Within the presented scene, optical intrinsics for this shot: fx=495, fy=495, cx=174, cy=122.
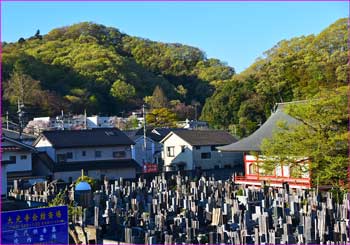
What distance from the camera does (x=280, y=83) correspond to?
140 feet

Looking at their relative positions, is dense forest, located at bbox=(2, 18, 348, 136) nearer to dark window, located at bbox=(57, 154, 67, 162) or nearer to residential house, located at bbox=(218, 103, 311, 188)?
residential house, located at bbox=(218, 103, 311, 188)

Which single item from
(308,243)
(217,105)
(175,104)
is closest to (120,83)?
(175,104)

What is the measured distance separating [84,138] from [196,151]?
7967mm

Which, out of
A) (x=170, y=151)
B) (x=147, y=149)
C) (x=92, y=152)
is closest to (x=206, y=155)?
(x=170, y=151)

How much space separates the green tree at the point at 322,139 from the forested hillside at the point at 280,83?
2102 centimetres

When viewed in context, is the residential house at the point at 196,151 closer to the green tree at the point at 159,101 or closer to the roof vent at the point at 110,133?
the roof vent at the point at 110,133

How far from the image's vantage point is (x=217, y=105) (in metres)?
46.8

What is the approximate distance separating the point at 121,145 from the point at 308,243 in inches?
831

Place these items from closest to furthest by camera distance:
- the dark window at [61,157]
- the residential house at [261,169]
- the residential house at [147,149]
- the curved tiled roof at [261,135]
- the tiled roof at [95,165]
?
the residential house at [261,169] < the curved tiled roof at [261,135] < the tiled roof at [95,165] < the dark window at [61,157] < the residential house at [147,149]

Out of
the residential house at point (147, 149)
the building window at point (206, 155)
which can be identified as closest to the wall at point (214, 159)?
the building window at point (206, 155)

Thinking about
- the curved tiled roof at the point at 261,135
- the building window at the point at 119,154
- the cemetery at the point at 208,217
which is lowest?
the cemetery at the point at 208,217

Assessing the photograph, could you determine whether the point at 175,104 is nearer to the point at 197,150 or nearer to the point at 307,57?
the point at 307,57

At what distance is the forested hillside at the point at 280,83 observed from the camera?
136ft

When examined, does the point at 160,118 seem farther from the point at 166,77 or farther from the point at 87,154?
the point at 166,77
